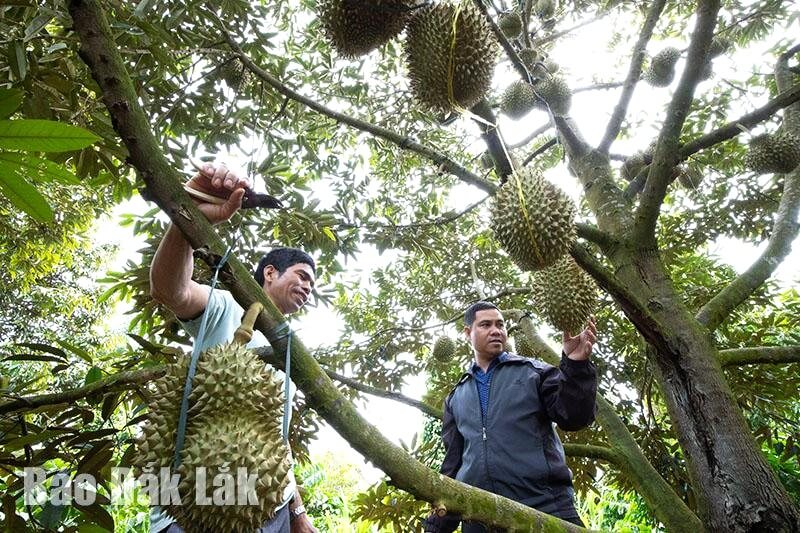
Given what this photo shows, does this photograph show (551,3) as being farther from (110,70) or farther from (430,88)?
(110,70)

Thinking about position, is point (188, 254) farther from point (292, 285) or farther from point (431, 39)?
point (431, 39)

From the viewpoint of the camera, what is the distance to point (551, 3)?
11.1ft

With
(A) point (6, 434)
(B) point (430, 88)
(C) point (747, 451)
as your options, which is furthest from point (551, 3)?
(A) point (6, 434)

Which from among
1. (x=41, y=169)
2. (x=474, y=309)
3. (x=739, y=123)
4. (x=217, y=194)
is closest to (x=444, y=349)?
(x=474, y=309)

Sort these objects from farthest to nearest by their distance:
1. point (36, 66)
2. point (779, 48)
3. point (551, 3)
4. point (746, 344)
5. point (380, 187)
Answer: point (380, 187) → point (779, 48) → point (551, 3) → point (746, 344) → point (36, 66)

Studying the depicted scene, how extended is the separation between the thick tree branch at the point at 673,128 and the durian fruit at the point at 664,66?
1.56 m

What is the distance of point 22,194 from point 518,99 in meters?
2.73

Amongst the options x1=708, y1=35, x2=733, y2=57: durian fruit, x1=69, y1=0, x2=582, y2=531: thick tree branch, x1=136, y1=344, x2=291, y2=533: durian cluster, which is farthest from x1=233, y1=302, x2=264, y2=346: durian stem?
x1=708, y1=35, x2=733, y2=57: durian fruit

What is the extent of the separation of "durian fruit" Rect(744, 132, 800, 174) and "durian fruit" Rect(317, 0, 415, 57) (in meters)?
2.43

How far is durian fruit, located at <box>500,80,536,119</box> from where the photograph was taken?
3.07 m

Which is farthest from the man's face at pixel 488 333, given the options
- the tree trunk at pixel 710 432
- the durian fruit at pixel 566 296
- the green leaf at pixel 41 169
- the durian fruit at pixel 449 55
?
the green leaf at pixel 41 169

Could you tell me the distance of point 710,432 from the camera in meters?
1.71

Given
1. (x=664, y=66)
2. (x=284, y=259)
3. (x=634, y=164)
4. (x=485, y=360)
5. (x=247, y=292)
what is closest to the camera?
(x=247, y=292)

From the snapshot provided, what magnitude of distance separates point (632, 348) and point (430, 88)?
2563 millimetres
